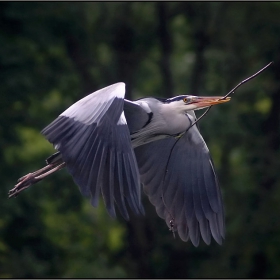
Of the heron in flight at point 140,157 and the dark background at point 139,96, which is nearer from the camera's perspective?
the heron in flight at point 140,157

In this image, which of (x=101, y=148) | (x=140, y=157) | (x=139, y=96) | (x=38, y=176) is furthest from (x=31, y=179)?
(x=139, y=96)

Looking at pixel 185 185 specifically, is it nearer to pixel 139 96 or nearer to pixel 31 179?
pixel 31 179

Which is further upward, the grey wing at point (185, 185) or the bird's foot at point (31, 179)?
the bird's foot at point (31, 179)

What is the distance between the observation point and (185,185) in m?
6.93

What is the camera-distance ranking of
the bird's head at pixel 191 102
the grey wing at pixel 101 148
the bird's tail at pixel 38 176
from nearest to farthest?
the grey wing at pixel 101 148 → the bird's tail at pixel 38 176 → the bird's head at pixel 191 102

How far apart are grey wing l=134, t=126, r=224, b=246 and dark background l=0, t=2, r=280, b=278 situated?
5199 millimetres

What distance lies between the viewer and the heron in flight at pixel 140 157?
5273 millimetres

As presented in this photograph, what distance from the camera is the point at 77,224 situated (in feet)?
44.4

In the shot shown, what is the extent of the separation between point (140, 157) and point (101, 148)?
1630 mm

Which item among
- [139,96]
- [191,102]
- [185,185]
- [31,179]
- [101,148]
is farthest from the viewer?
[139,96]

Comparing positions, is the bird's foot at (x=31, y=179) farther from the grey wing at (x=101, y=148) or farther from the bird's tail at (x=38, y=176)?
the grey wing at (x=101, y=148)

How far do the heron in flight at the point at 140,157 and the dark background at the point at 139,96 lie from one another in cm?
526

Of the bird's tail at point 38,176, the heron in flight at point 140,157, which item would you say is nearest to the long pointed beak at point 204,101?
the heron in flight at point 140,157

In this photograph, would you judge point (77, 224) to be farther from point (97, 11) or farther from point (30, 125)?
point (97, 11)
